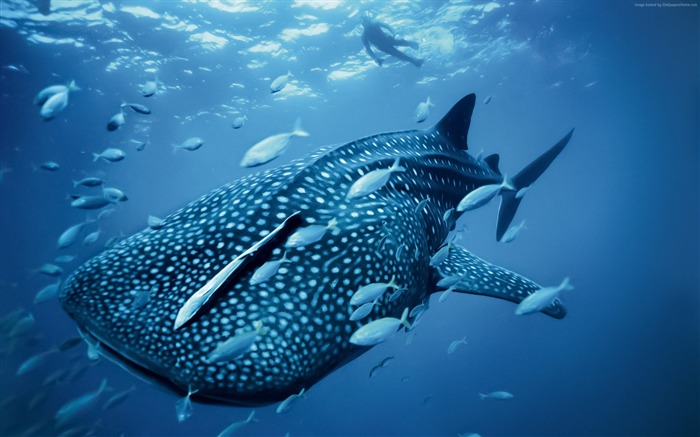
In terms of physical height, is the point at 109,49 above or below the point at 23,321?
above

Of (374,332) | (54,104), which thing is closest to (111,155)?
(54,104)

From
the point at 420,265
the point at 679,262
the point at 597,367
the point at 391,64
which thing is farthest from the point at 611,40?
the point at 679,262

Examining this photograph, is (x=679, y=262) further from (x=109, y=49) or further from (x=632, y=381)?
(x=109, y=49)

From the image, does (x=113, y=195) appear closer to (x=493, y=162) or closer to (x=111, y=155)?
(x=111, y=155)

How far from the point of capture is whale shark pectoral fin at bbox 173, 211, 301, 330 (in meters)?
1.79

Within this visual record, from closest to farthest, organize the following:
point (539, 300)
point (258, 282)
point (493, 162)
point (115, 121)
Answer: point (258, 282) < point (539, 300) < point (493, 162) < point (115, 121)

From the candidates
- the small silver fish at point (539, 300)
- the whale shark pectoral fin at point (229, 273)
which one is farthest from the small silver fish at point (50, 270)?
the small silver fish at point (539, 300)

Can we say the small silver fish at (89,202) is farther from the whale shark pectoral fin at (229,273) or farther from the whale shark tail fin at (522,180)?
the whale shark tail fin at (522,180)

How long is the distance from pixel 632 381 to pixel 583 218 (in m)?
76.4

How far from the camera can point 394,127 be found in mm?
38125

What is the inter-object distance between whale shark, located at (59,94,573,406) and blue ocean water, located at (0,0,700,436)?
29.4 feet

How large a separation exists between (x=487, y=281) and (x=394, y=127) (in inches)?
1416

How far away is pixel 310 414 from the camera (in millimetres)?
19562

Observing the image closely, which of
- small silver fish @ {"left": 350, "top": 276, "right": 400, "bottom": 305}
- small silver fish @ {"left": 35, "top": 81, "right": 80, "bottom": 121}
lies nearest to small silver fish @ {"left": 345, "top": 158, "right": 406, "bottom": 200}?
small silver fish @ {"left": 350, "top": 276, "right": 400, "bottom": 305}
